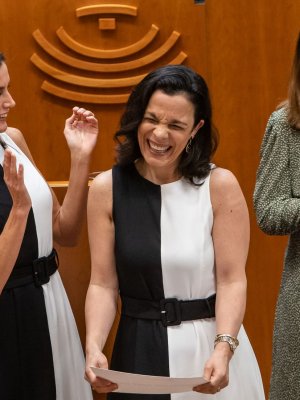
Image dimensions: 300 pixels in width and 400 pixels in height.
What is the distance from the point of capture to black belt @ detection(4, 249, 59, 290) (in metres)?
2.67

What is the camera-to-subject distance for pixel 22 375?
2689mm

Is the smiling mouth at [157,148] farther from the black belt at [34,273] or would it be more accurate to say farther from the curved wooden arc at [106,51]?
the curved wooden arc at [106,51]

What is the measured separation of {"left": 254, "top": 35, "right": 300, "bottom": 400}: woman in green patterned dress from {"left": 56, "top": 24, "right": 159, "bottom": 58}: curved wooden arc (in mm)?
1312

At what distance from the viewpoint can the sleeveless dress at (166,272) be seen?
8.18ft

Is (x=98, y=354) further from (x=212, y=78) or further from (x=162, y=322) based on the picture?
(x=212, y=78)

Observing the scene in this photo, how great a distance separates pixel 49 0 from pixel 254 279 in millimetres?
1563

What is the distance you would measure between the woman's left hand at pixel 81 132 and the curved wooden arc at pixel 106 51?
107 cm

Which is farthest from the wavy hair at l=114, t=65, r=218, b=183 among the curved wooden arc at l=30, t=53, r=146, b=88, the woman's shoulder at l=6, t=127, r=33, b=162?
the curved wooden arc at l=30, t=53, r=146, b=88

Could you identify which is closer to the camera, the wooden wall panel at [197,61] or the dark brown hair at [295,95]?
the dark brown hair at [295,95]

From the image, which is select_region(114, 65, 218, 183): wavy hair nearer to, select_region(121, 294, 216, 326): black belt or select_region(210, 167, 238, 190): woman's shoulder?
select_region(210, 167, 238, 190): woman's shoulder

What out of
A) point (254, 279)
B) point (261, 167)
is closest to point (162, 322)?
point (261, 167)

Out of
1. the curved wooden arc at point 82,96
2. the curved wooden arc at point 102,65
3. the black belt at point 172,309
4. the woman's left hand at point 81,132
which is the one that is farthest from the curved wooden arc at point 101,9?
the black belt at point 172,309

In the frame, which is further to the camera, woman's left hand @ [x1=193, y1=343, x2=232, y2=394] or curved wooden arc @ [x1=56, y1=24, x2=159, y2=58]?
curved wooden arc @ [x1=56, y1=24, x2=159, y2=58]

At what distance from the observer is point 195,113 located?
8.34 ft
